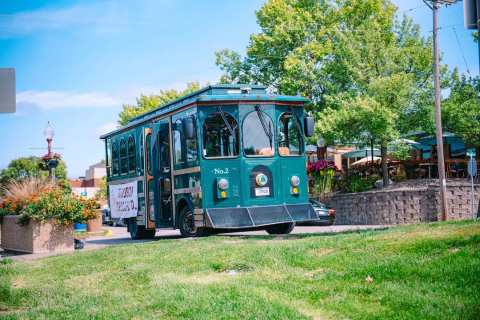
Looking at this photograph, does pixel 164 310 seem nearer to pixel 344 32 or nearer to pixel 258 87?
pixel 258 87

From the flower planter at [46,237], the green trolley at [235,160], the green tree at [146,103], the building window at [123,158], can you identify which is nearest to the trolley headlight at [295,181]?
the green trolley at [235,160]

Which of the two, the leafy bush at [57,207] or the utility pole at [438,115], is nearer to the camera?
the leafy bush at [57,207]

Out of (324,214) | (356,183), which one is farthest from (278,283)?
(356,183)

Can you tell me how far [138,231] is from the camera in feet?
66.4

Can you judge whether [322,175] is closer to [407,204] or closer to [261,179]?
[407,204]

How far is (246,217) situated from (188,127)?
2.56 m

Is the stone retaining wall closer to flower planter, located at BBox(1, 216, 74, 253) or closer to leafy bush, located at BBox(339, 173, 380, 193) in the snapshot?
leafy bush, located at BBox(339, 173, 380, 193)

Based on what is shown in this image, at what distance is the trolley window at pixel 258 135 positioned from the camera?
51.9 feet

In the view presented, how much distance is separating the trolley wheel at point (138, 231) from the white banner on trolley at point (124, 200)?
344 millimetres

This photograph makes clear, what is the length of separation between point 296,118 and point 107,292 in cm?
927

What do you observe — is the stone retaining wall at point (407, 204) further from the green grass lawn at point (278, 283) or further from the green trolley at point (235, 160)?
the green grass lawn at point (278, 283)

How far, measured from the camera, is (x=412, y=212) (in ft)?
Answer: 92.4

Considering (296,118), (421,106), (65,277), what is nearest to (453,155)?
(421,106)

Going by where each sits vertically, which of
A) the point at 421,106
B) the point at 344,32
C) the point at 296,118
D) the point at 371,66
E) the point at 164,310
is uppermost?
the point at 344,32
